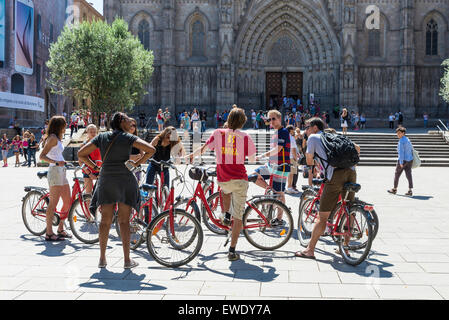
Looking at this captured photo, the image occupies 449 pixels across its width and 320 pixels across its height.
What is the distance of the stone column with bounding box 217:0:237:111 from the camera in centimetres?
3453

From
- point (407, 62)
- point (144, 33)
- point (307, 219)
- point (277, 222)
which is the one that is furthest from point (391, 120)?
point (277, 222)

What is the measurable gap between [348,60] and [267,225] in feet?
99.6

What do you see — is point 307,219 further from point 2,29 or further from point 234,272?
point 2,29

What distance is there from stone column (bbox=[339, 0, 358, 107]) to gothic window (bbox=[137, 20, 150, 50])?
48.9 feet

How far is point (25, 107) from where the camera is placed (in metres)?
37.0

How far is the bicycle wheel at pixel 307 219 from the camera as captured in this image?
720 centimetres

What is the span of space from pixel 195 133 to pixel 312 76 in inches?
542

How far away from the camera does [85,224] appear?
746 cm

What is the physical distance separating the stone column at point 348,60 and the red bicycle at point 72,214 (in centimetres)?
2958

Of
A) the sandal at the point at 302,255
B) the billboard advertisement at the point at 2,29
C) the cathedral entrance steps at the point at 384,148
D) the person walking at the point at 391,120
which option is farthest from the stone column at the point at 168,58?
the sandal at the point at 302,255

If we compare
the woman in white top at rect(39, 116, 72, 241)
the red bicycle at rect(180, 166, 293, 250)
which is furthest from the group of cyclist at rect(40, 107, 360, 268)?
the red bicycle at rect(180, 166, 293, 250)

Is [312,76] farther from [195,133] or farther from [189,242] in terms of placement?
[189,242]

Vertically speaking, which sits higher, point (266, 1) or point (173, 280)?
point (266, 1)
